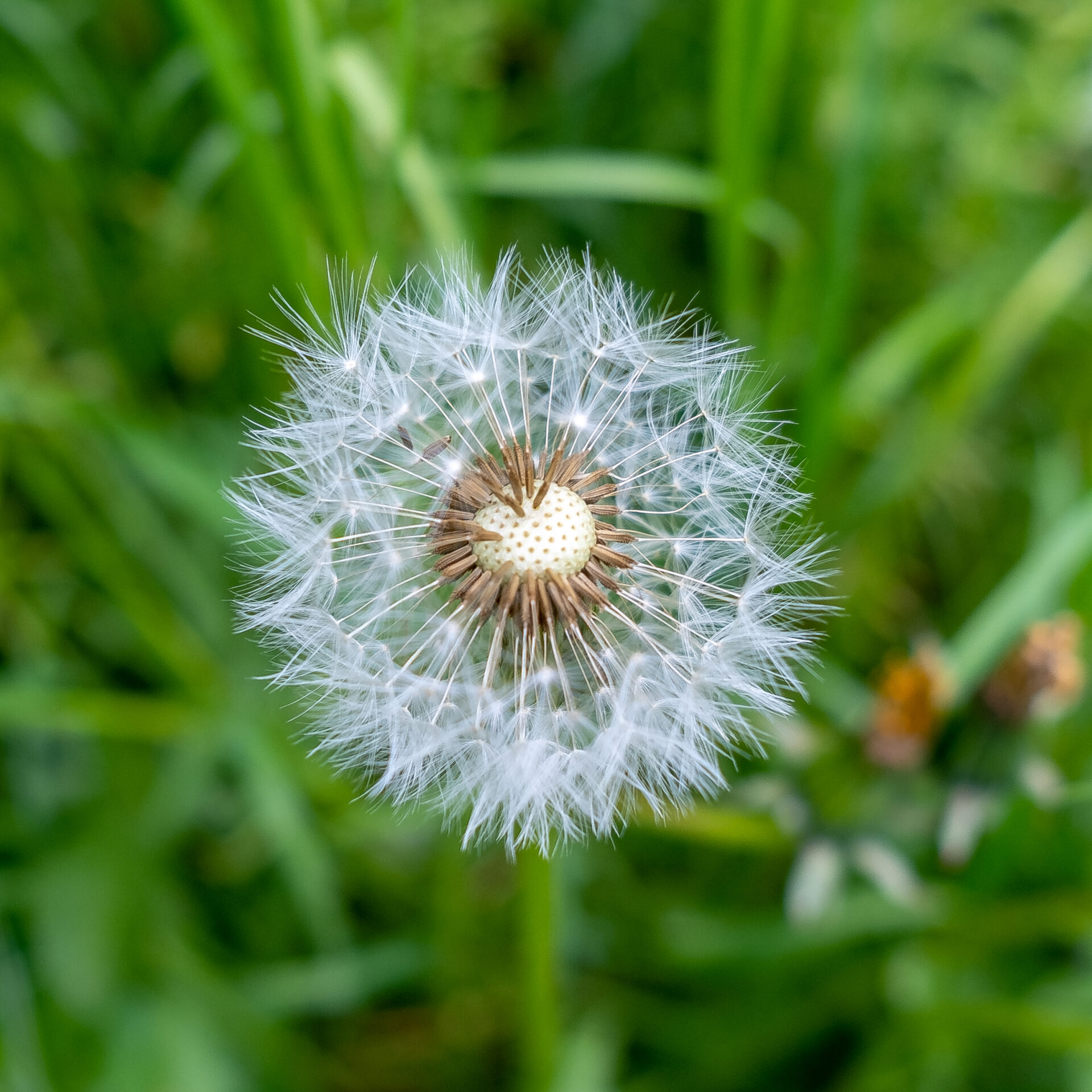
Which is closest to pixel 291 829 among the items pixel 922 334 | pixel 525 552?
pixel 525 552

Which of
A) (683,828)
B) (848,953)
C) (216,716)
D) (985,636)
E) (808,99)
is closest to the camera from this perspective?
(683,828)

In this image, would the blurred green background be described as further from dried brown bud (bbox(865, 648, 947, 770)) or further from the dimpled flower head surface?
the dimpled flower head surface

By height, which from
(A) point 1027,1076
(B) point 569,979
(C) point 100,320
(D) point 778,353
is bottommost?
(A) point 1027,1076

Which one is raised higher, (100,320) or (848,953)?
(100,320)

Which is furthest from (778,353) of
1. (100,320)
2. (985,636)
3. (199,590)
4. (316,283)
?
(100,320)

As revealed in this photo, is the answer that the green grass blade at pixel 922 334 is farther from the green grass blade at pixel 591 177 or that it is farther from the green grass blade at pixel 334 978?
the green grass blade at pixel 334 978

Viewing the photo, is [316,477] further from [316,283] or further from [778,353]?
[778,353]
